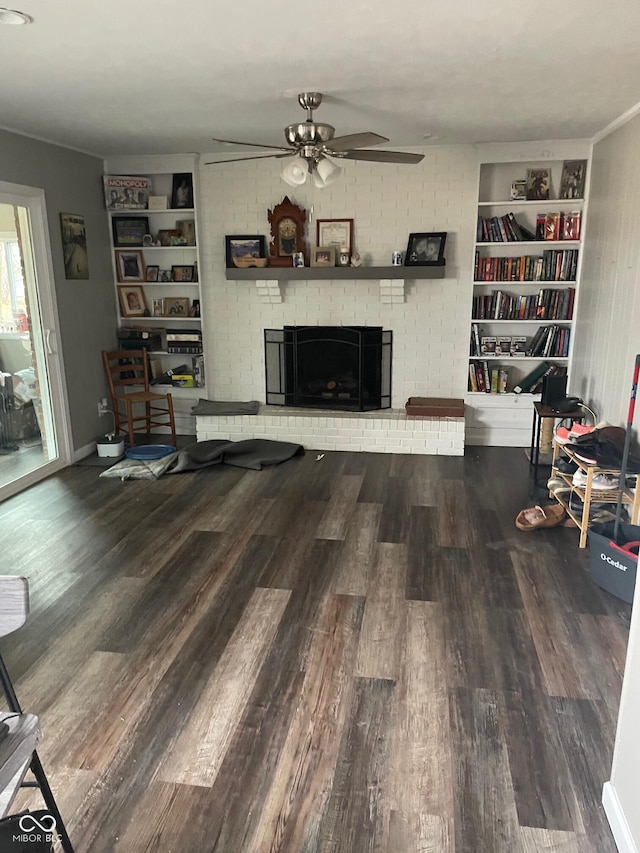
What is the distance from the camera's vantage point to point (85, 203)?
16.8 ft

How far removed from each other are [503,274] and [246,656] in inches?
153

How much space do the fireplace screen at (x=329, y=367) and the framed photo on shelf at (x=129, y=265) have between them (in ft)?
4.23

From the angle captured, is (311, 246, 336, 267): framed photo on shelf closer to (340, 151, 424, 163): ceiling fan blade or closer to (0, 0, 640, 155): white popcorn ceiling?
(0, 0, 640, 155): white popcorn ceiling

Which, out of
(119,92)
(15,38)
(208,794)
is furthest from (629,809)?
(119,92)

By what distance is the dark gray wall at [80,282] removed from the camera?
14.7 feet

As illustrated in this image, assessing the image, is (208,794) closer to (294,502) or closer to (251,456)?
(294,502)

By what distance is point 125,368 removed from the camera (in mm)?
5543

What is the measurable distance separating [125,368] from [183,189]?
1656 millimetres

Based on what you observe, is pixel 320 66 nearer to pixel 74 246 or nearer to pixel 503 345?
pixel 74 246

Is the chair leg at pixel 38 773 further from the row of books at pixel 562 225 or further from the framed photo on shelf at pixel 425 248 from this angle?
the row of books at pixel 562 225

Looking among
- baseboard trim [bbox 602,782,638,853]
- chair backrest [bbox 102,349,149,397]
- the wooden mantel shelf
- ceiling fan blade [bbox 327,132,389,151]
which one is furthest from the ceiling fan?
baseboard trim [bbox 602,782,638,853]


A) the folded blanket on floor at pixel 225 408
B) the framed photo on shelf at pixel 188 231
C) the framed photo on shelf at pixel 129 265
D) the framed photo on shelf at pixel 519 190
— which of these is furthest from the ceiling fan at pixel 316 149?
the framed photo on shelf at pixel 129 265

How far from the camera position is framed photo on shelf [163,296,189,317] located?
18.6 ft

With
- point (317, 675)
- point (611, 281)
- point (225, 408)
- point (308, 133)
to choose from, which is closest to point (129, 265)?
point (225, 408)
